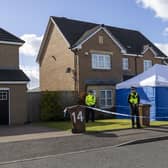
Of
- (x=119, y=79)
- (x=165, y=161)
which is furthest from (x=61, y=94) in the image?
(x=165, y=161)

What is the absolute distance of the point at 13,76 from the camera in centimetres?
2262

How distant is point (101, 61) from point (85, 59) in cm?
162

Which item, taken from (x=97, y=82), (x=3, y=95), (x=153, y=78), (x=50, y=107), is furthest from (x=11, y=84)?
(x=153, y=78)

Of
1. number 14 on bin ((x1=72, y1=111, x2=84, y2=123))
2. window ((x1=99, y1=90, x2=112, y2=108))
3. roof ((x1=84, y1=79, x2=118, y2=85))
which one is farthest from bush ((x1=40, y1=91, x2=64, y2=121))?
number 14 on bin ((x1=72, y1=111, x2=84, y2=123))

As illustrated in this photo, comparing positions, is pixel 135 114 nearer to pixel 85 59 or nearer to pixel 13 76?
pixel 13 76

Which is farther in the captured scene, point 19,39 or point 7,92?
point 19,39

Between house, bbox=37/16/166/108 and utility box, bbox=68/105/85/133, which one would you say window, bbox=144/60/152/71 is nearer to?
house, bbox=37/16/166/108

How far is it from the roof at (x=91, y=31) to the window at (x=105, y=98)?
14.5 ft

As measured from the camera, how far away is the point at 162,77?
2383 centimetres

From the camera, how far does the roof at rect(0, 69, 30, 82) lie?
22.1 meters

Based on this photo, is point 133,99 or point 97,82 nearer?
point 133,99

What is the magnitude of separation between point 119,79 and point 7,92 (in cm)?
1112

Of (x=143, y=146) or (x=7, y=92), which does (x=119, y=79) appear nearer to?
(x=7, y=92)

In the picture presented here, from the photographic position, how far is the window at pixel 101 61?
95.3 feet
